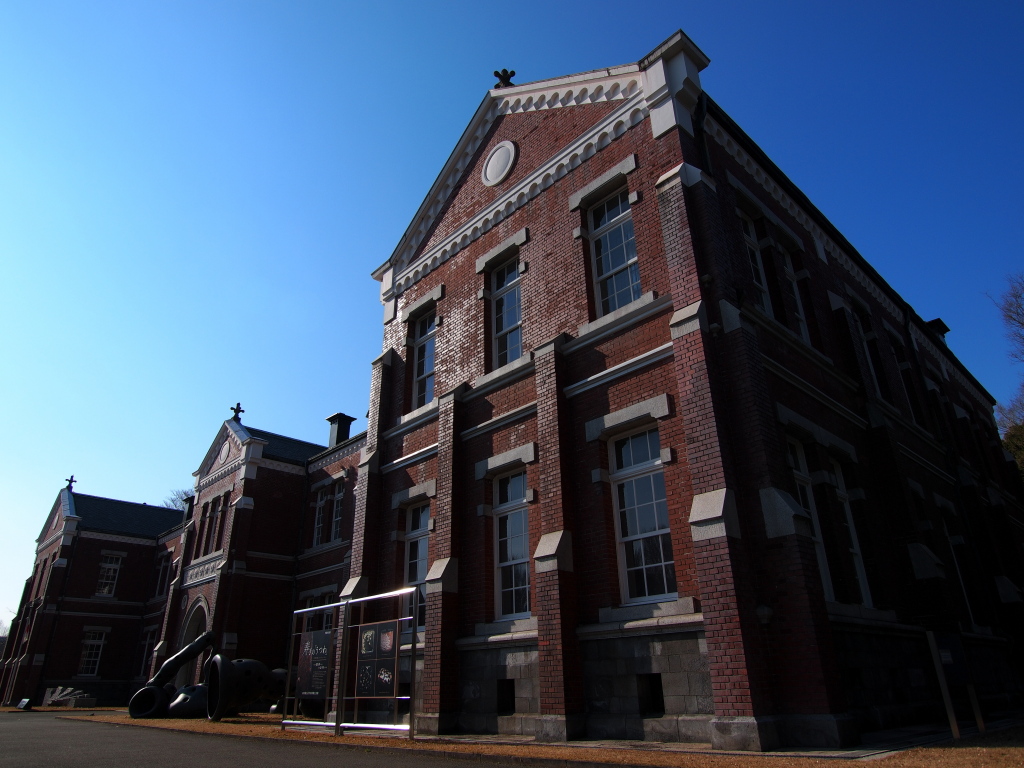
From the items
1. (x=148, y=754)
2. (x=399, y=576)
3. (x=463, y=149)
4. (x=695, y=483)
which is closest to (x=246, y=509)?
(x=399, y=576)

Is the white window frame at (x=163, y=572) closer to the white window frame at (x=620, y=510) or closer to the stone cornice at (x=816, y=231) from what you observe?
the white window frame at (x=620, y=510)

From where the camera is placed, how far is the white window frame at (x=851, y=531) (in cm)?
1047

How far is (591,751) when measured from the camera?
7129 millimetres

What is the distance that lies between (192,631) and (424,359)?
18.8 meters

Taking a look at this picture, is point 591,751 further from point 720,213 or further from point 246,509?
point 246,509

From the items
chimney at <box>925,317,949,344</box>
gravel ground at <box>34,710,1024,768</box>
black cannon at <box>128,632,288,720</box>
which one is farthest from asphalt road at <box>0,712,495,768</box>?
chimney at <box>925,317,949,344</box>

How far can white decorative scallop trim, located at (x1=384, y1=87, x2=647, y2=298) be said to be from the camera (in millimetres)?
12102

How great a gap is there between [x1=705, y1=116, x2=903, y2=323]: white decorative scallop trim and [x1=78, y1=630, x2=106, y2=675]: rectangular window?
39600mm

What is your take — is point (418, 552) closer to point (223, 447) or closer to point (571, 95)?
point (571, 95)

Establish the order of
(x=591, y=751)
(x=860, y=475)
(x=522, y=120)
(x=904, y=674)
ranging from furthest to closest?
1. (x=522, y=120)
2. (x=860, y=475)
3. (x=904, y=674)
4. (x=591, y=751)

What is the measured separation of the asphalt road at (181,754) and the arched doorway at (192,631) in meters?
14.9

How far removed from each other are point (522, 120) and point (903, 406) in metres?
11.3

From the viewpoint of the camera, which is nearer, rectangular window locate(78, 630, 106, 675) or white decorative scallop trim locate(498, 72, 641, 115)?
white decorative scallop trim locate(498, 72, 641, 115)

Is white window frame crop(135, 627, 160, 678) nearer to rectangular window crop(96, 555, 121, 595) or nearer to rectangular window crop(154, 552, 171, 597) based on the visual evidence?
rectangular window crop(154, 552, 171, 597)
